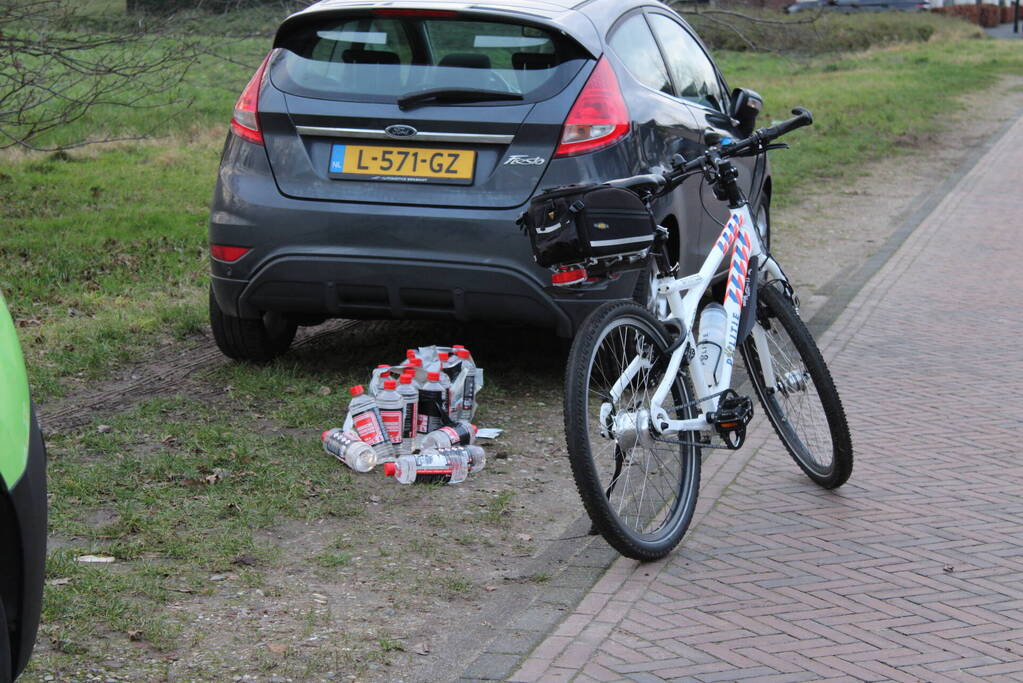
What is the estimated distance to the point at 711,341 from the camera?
4898 mm

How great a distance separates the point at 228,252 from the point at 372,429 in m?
1.22

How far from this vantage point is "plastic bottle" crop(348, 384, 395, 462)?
17.8 ft

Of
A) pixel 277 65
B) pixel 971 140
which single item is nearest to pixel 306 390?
pixel 277 65

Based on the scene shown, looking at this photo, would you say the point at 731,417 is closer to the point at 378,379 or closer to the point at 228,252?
the point at 378,379

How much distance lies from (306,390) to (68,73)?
4382mm

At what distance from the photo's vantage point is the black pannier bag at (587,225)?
4465 mm

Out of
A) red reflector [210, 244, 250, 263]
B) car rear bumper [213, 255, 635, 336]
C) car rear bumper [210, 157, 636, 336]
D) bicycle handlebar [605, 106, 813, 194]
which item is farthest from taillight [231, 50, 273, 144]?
bicycle handlebar [605, 106, 813, 194]

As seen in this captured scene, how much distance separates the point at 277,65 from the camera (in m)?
6.26

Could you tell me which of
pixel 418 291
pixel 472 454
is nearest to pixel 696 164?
pixel 472 454

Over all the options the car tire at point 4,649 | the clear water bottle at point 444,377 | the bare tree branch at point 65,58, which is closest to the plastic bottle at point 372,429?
the clear water bottle at point 444,377

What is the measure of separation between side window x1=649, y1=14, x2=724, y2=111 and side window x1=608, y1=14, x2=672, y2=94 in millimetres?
147

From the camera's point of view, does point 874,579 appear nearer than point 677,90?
Yes

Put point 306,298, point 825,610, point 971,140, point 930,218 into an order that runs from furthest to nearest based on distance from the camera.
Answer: point 971,140
point 930,218
point 306,298
point 825,610

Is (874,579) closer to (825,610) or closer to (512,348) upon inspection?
(825,610)
